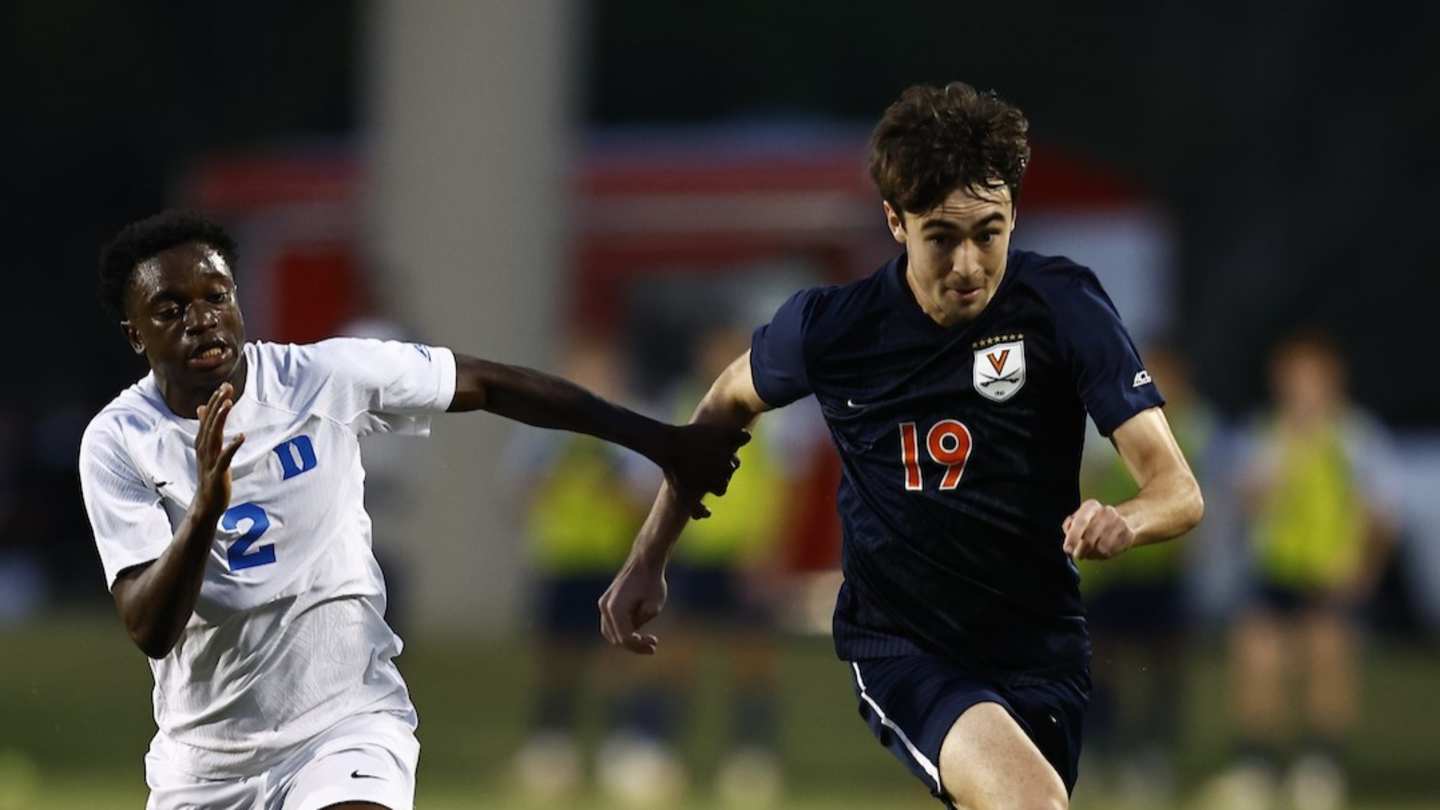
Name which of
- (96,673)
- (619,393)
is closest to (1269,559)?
(619,393)

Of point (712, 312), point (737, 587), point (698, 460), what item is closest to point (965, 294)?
point (698, 460)

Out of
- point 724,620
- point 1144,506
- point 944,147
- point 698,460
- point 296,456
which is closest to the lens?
point 1144,506

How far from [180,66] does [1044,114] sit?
10908 mm

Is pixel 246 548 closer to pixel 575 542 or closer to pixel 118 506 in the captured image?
pixel 118 506

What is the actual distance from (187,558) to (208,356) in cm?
63

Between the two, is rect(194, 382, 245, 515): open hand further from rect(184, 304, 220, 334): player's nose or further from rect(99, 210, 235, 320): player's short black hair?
rect(99, 210, 235, 320): player's short black hair

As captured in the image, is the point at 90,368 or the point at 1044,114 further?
the point at 1044,114

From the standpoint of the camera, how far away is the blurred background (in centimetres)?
1312

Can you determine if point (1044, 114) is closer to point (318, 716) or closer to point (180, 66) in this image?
point (180, 66)

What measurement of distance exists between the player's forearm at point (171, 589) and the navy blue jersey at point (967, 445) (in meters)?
1.59

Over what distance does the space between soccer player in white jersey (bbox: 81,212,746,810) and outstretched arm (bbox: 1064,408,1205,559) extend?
169 cm

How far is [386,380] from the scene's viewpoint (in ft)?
21.2

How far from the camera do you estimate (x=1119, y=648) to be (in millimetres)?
13133

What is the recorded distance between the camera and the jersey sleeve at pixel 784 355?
661 centimetres
